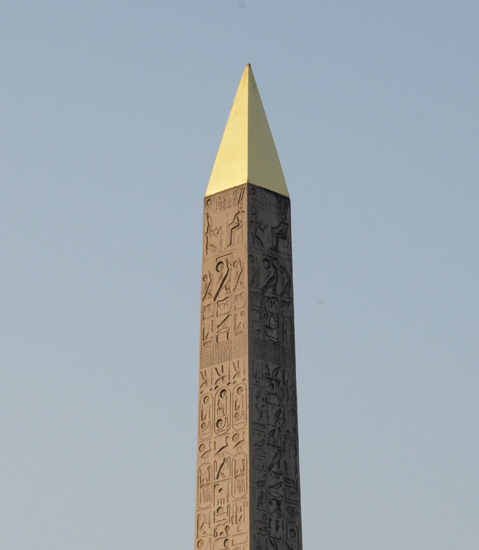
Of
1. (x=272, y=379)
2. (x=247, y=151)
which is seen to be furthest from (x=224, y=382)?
(x=247, y=151)

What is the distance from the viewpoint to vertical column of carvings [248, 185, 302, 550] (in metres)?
19.0

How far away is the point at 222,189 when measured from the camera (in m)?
20.6

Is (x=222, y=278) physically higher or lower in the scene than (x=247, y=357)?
higher

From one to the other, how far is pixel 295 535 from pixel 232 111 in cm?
529

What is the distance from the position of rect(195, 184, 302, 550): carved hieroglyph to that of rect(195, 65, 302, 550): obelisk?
0.04 feet

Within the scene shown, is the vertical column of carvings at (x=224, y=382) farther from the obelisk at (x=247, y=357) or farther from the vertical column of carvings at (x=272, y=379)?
the vertical column of carvings at (x=272, y=379)

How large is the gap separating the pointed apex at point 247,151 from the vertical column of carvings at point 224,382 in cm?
23

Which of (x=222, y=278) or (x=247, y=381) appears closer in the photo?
(x=247, y=381)

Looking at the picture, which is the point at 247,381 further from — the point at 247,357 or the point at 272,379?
the point at 272,379

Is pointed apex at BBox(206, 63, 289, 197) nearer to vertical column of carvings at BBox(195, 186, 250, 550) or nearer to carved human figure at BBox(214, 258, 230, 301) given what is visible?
vertical column of carvings at BBox(195, 186, 250, 550)

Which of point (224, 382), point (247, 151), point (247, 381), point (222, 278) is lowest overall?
point (247, 381)

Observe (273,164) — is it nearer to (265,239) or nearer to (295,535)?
(265,239)

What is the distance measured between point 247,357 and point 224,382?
0.43 m

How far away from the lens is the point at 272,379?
64.0 feet
